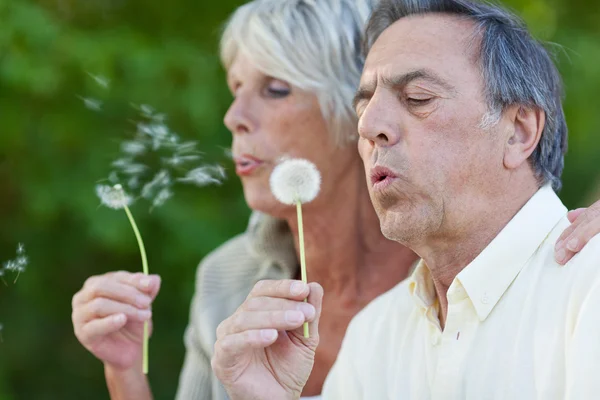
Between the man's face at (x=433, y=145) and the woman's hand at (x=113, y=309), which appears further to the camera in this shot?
the woman's hand at (x=113, y=309)

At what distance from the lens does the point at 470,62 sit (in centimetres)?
224

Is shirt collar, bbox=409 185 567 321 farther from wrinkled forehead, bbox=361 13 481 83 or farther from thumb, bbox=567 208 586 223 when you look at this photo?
wrinkled forehead, bbox=361 13 481 83

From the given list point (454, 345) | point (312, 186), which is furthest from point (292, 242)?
point (454, 345)

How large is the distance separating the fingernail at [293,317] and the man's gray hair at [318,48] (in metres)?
1.25

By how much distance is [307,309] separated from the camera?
2094mm

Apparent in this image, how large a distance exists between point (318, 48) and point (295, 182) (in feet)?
3.19

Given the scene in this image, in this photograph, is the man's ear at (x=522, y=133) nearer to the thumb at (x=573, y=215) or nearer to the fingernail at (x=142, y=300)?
the thumb at (x=573, y=215)

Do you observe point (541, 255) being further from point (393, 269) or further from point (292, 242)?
point (292, 242)

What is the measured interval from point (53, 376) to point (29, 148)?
4.16 feet

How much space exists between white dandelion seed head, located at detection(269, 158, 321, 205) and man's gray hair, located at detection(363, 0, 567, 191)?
0.45 m

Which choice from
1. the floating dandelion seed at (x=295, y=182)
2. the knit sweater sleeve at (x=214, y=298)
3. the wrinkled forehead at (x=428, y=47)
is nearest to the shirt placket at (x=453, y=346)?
the floating dandelion seed at (x=295, y=182)

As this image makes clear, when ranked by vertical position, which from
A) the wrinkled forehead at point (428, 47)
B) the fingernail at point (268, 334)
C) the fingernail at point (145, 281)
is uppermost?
the wrinkled forehead at point (428, 47)

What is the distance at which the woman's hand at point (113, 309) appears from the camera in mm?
2719

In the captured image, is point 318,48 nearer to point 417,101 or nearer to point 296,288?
point 417,101
